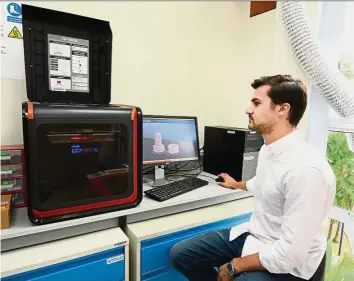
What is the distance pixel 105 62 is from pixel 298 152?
106cm

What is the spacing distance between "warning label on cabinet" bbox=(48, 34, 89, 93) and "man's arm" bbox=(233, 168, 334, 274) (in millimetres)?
1109

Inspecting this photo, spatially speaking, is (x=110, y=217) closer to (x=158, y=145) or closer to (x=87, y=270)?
(x=87, y=270)

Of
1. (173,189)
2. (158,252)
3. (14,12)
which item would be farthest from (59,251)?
(14,12)

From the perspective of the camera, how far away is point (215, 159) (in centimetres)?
189

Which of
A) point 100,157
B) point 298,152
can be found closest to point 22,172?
point 100,157

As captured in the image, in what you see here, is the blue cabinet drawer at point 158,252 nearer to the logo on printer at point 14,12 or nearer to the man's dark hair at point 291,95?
the man's dark hair at point 291,95

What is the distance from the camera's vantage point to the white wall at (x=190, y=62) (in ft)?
4.89

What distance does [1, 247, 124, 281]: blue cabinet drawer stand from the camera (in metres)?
0.93

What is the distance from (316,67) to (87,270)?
145cm

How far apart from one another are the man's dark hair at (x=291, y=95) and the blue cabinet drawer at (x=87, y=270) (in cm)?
99

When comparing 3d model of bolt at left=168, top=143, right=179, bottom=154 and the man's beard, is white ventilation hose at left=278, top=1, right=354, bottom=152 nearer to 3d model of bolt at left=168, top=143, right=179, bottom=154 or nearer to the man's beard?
the man's beard

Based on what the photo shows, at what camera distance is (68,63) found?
1221mm

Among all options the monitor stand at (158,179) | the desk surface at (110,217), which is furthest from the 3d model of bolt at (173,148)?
the desk surface at (110,217)

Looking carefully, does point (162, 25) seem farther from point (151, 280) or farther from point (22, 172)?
point (151, 280)
